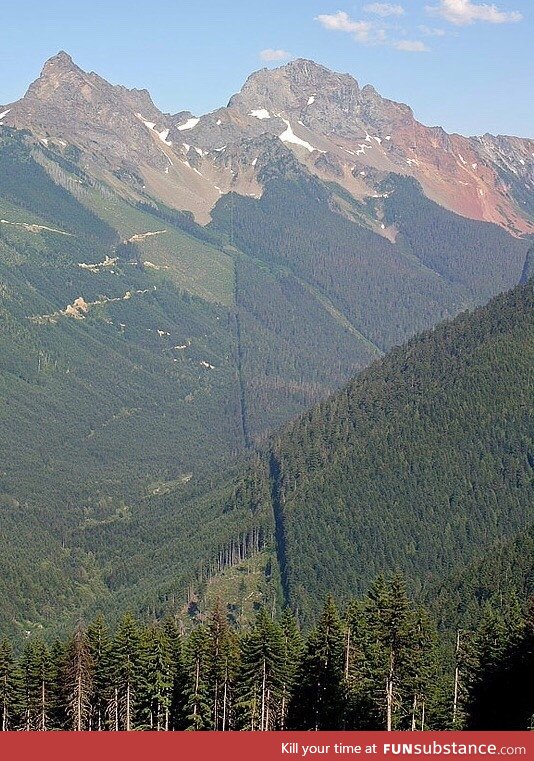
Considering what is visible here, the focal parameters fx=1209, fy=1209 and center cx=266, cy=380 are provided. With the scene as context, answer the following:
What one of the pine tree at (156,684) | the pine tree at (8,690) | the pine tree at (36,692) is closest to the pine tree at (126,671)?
the pine tree at (156,684)

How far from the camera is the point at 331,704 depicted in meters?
108

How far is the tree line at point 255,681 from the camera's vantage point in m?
107

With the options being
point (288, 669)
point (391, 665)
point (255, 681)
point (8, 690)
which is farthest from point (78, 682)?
point (391, 665)

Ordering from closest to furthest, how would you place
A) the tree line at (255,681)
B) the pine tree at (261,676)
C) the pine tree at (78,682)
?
1. the tree line at (255,681)
2. the pine tree at (261,676)
3. the pine tree at (78,682)

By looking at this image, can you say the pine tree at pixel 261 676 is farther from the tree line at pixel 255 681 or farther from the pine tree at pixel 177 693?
the pine tree at pixel 177 693

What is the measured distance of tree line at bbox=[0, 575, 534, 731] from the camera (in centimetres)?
10675
